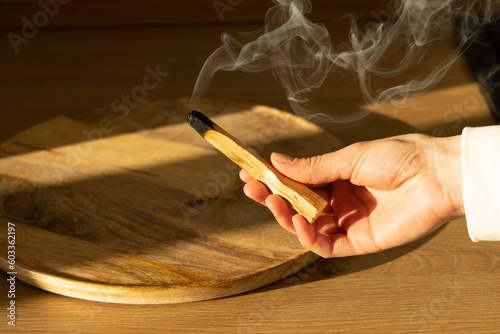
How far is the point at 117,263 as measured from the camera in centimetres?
77

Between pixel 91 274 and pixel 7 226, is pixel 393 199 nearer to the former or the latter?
pixel 91 274

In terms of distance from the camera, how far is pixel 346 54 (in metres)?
1.14

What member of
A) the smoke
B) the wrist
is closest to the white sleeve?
the wrist

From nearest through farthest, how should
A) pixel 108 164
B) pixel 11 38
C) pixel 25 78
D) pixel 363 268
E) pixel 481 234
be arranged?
pixel 481 234, pixel 363 268, pixel 108 164, pixel 25 78, pixel 11 38

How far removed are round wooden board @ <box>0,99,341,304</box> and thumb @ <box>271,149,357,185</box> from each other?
100 mm

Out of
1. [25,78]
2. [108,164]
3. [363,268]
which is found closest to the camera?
[363,268]

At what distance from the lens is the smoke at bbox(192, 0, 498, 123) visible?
1.10 meters

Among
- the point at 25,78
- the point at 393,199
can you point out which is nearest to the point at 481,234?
the point at 393,199

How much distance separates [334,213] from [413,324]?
0.18m

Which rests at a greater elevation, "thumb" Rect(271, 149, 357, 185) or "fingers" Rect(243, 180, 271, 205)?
"thumb" Rect(271, 149, 357, 185)

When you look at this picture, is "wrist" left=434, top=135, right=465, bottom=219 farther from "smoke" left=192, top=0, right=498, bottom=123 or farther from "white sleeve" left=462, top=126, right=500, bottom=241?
"smoke" left=192, top=0, right=498, bottom=123

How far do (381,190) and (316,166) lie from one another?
10 centimetres

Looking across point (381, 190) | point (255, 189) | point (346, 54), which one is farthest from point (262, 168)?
point (346, 54)

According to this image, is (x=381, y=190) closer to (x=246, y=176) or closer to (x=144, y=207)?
(x=246, y=176)
